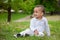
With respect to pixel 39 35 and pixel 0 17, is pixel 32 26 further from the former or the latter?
pixel 0 17

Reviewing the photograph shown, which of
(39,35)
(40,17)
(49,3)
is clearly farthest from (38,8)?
(49,3)

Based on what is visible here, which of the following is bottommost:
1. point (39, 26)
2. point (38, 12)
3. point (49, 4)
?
point (49, 4)

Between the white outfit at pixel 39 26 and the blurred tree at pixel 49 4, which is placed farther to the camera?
the blurred tree at pixel 49 4

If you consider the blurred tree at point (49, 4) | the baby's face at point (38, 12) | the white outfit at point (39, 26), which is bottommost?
the blurred tree at point (49, 4)

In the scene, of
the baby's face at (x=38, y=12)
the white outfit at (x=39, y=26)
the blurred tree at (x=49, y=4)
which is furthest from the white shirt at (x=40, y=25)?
the blurred tree at (x=49, y=4)

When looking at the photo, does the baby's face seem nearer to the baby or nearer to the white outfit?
the baby

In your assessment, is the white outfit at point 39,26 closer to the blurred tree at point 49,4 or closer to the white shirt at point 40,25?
the white shirt at point 40,25

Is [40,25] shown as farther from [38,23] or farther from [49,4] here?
[49,4]

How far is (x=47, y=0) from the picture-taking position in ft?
77.9

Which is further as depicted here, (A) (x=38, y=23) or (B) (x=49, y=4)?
(B) (x=49, y=4)

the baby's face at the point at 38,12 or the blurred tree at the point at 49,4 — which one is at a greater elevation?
the baby's face at the point at 38,12

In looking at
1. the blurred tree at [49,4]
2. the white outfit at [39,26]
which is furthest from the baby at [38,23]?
the blurred tree at [49,4]

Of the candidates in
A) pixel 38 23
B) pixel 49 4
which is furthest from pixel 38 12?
pixel 49 4

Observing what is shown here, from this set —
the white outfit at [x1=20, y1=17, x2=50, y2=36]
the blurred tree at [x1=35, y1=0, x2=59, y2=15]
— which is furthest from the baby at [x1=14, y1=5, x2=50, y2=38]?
the blurred tree at [x1=35, y1=0, x2=59, y2=15]
